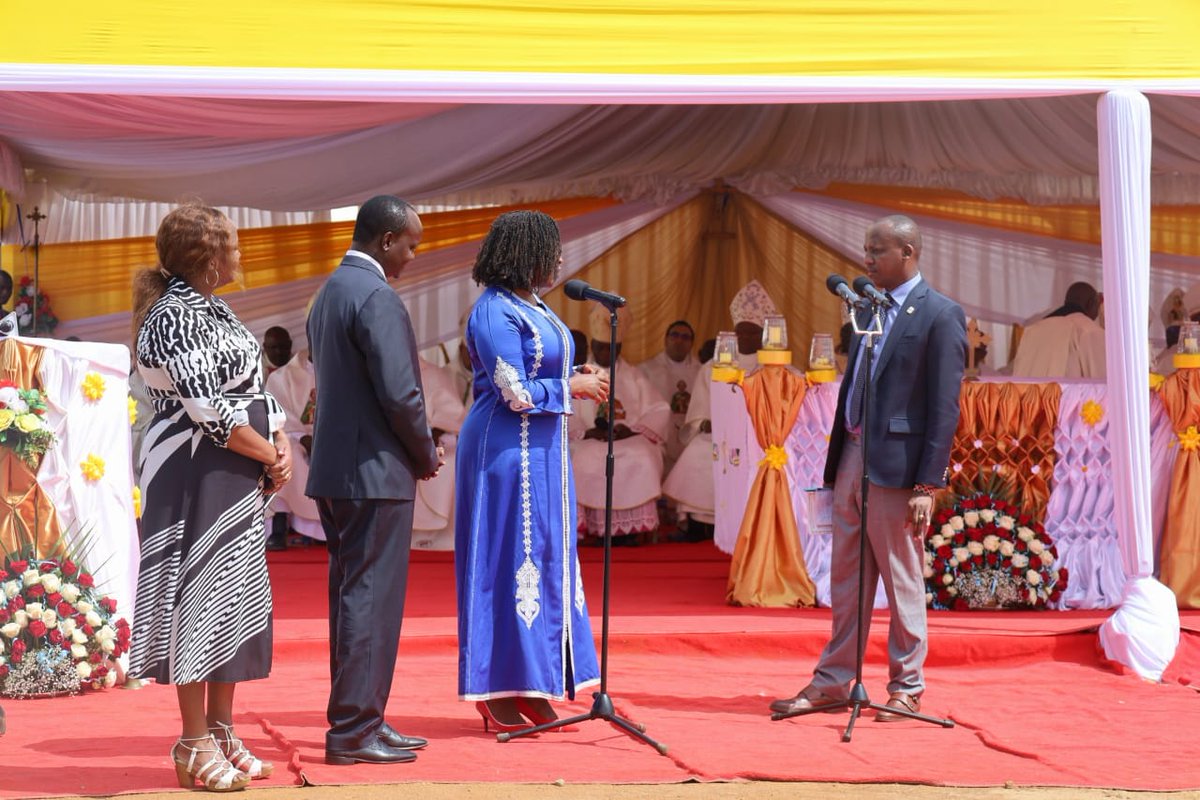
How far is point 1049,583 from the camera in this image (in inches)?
335

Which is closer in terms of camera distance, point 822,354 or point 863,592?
point 863,592

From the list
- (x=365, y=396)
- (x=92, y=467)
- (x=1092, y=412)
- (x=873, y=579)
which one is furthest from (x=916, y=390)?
(x=92, y=467)

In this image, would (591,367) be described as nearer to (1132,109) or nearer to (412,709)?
(412,709)

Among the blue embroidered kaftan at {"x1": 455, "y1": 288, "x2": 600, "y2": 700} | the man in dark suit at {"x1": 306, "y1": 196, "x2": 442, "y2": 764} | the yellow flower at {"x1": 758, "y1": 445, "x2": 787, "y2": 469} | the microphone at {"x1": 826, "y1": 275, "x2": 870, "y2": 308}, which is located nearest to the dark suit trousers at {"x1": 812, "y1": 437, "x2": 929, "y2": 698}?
the microphone at {"x1": 826, "y1": 275, "x2": 870, "y2": 308}

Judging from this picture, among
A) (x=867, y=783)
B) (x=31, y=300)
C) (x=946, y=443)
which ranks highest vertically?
(x=31, y=300)

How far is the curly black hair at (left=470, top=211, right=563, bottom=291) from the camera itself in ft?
18.8

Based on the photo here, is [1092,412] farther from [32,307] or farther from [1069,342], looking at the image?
[32,307]

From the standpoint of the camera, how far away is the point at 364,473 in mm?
5223

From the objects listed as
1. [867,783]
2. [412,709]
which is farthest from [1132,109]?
[412,709]

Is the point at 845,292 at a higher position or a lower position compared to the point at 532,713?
higher

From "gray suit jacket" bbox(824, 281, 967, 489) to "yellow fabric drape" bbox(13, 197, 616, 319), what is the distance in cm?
636

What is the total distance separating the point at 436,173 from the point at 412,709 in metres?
5.95

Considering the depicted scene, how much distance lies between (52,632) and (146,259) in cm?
599

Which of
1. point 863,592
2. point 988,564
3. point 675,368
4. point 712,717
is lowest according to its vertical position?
point 712,717
